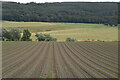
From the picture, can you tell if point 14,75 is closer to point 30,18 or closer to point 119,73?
point 119,73

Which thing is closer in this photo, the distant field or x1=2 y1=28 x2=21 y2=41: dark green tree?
x1=2 y1=28 x2=21 y2=41: dark green tree

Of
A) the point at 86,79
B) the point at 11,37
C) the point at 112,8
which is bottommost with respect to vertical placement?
the point at 86,79

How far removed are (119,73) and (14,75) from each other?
7.13 metres

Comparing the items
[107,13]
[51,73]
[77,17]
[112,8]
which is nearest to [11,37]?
[51,73]

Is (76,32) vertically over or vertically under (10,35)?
over

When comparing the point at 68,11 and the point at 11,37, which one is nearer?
the point at 11,37

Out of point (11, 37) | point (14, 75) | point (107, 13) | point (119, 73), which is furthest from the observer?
point (107, 13)

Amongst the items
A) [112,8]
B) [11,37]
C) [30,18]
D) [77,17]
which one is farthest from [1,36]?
[112,8]

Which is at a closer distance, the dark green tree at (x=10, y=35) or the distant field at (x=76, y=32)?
the dark green tree at (x=10, y=35)

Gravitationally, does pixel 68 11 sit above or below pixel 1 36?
above

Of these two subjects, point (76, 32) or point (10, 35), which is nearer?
point (10, 35)

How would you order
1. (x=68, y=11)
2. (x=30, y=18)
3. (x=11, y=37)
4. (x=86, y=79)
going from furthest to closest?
(x=68, y=11), (x=30, y=18), (x=11, y=37), (x=86, y=79)

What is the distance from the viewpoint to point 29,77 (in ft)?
43.1

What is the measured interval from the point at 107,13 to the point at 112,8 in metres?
12.6
